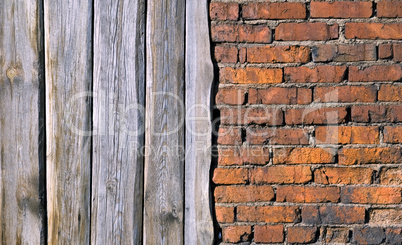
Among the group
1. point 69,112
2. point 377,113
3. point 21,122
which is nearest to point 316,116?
point 377,113

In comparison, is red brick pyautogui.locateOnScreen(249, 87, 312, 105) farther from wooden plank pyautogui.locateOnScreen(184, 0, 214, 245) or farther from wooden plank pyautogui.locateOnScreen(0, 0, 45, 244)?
wooden plank pyautogui.locateOnScreen(0, 0, 45, 244)

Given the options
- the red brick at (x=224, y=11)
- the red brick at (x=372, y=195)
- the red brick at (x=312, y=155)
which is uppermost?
the red brick at (x=224, y=11)

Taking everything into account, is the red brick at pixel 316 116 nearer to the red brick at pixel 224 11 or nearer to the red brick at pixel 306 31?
the red brick at pixel 306 31

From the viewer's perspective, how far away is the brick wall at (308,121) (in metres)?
1.54

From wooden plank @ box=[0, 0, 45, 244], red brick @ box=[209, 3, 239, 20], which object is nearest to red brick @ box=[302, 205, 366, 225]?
red brick @ box=[209, 3, 239, 20]

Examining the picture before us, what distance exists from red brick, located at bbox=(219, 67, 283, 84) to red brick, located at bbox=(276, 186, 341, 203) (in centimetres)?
47

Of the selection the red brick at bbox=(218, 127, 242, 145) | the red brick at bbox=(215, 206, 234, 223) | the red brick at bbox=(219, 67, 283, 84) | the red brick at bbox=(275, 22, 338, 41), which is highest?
the red brick at bbox=(275, 22, 338, 41)

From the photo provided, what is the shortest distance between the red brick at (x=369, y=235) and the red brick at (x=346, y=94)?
547 mm

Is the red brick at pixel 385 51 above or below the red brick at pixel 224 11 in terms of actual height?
below

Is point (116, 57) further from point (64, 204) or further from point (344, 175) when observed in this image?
point (344, 175)

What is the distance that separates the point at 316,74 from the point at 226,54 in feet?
1.29

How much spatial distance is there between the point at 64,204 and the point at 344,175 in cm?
122

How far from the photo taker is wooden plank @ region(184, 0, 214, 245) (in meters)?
1.56

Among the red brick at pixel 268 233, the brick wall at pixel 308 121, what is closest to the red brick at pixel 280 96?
the brick wall at pixel 308 121
